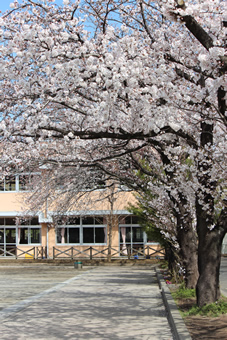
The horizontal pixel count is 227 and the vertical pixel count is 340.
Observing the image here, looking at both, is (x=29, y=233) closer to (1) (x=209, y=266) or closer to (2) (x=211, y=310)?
(1) (x=209, y=266)

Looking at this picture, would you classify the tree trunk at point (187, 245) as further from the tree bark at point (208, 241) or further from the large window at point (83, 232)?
the large window at point (83, 232)

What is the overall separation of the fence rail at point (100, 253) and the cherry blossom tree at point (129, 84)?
22.9 m

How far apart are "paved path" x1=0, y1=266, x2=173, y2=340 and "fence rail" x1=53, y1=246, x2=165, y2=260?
53.9 ft

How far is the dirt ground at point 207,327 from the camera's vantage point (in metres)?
7.26

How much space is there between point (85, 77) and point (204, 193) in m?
3.40

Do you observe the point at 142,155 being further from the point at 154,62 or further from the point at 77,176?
the point at 154,62

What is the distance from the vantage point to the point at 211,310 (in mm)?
9070

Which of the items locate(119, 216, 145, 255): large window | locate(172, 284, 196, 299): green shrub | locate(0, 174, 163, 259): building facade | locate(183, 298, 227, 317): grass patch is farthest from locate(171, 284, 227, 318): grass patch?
locate(119, 216, 145, 255): large window

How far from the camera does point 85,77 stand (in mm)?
8562

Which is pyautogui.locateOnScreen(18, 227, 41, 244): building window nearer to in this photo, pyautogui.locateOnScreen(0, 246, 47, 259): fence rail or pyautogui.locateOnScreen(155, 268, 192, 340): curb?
pyautogui.locateOnScreen(0, 246, 47, 259): fence rail

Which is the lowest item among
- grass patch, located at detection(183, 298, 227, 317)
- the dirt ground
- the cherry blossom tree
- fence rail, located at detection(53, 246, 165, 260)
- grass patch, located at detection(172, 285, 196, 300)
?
fence rail, located at detection(53, 246, 165, 260)

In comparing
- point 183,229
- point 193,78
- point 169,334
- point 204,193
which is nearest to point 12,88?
point 193,78

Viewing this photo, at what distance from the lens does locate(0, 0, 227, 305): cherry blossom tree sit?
7.68m

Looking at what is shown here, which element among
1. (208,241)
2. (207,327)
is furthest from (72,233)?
(207,327)
